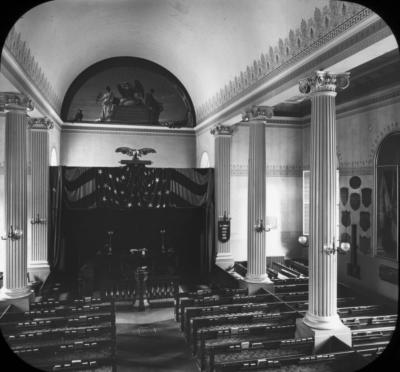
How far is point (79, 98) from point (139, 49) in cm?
300

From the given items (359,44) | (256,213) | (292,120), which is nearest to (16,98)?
(256,213)

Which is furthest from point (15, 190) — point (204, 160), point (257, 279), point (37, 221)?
point (204, 160)

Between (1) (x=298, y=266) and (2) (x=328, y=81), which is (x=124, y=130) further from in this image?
(2) (x=328, y=81)

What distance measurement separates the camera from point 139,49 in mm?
13383

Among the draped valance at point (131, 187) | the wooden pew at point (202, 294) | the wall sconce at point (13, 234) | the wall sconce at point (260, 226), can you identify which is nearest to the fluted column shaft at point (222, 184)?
the draped valance at point (131, 187)

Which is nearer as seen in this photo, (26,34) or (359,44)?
(359,44)

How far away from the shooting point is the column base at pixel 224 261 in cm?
1298

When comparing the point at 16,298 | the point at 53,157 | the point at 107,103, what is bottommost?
the point at 16,298

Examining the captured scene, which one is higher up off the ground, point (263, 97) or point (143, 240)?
point (263, 97)

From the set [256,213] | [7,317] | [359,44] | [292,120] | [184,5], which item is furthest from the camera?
[292,120]

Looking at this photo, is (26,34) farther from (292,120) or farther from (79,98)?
(292,120)

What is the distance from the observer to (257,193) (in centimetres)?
994

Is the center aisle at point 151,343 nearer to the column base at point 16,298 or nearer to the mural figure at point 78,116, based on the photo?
the column base at point 16,298

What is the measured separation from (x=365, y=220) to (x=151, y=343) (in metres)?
6.93
